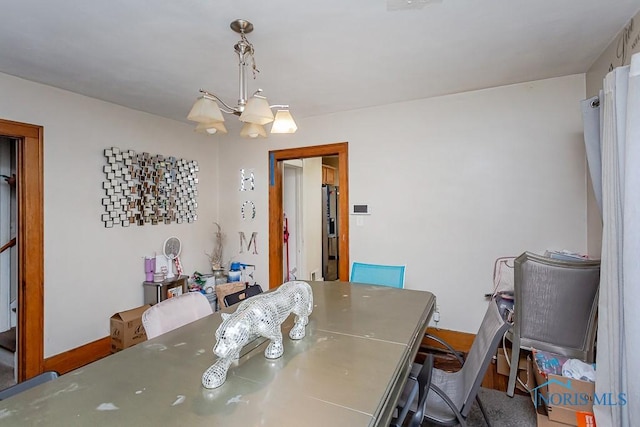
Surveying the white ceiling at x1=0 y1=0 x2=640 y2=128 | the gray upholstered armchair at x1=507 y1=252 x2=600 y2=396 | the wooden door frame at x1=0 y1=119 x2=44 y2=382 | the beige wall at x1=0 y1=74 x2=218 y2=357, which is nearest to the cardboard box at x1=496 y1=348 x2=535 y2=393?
the gray upholstered armchair at x1=507 y1=252 x2=600 y2=396

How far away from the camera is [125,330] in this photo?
9.16ft

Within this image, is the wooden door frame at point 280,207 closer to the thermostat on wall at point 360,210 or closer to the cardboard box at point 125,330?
the thermostat on wall at point 360,210

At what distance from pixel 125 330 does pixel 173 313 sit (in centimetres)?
146

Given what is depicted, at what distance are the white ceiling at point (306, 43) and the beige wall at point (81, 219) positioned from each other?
23cm

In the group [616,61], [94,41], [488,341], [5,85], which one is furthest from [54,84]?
[616,61]

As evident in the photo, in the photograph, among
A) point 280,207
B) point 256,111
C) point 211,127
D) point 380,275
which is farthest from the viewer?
point 280,207

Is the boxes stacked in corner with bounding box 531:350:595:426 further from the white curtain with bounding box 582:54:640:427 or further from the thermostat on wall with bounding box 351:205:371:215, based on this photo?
the thermostat on wall with bounding box 351:205:371:215

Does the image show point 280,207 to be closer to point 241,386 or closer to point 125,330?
point 125,330

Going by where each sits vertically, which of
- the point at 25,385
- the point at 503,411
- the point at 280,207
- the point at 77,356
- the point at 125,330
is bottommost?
the point at 503,411

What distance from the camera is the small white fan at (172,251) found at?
3561 millimetres

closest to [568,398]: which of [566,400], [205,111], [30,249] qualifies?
[566,400]

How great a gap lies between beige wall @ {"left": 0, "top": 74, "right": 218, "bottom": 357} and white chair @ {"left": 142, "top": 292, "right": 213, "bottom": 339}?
1693 mm

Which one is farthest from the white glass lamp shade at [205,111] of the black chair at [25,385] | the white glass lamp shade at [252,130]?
the black chair at [25,385]

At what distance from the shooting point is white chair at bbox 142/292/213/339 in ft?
5.29
